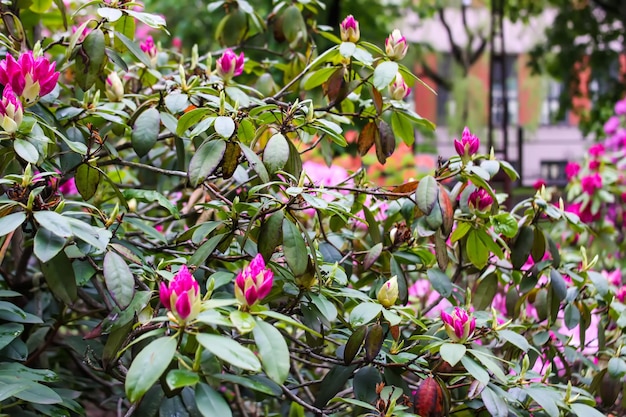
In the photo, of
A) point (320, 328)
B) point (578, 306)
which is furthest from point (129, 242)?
point (578, 306)

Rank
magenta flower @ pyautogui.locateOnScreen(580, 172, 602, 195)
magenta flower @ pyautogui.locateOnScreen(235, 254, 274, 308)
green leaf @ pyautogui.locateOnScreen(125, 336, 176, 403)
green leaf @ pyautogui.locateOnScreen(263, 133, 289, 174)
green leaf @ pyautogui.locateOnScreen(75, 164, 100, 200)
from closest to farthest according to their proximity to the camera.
Result: green leaf @ pyautogui.locateOnScreen(125, 336, 176, 403) → magenta flower @ pyautogui.locateOnScreen(235, 254, 274, 308) → green leaf @ pyautogui.locateOnScreen(263, 133, 289, 174) → green leaf @ pyautogui.locateOnScreen(75, 164, 100, 200) → magenta flower @ pyautogui.locateOnScreen(580, 172, 602, 195)

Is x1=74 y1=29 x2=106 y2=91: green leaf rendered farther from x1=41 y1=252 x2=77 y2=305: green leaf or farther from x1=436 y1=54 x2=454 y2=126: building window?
x1=436 y1=54 x2=454 y2=126: building window

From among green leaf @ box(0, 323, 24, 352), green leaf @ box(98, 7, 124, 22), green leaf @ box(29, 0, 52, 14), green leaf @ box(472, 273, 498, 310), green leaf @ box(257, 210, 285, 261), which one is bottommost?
green leaf @ box(472, 273, 498, 310)

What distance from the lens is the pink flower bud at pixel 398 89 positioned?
4.10ft

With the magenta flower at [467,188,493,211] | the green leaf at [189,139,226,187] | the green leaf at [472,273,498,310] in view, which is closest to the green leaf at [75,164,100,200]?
the green leaf at [189,139,226,187]

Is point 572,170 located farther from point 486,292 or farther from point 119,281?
point 119,281

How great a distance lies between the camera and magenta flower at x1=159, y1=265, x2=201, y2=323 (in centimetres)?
71

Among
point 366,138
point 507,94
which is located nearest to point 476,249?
point 366,138

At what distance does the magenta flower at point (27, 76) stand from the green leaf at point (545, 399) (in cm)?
86

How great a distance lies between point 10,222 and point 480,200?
81cm

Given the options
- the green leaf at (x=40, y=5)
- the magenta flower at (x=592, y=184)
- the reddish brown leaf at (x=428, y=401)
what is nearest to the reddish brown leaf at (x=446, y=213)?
the reddish brown leaf at (x=428, y=401)

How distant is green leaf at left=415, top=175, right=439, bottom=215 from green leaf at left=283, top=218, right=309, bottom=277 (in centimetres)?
23

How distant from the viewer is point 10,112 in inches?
36.3

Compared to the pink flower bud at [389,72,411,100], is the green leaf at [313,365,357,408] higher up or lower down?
lower down
